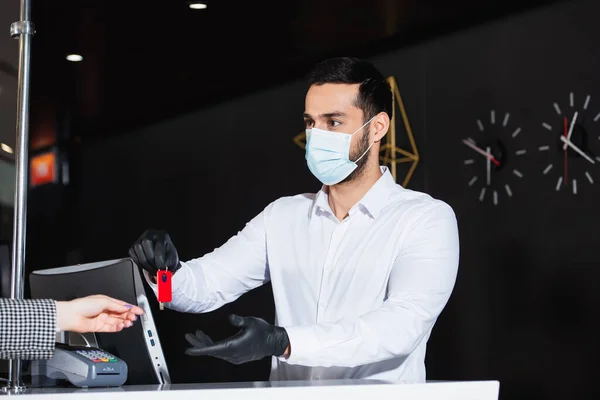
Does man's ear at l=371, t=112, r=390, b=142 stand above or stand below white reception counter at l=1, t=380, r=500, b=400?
above

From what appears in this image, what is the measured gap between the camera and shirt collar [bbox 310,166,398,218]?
2479 millimetres

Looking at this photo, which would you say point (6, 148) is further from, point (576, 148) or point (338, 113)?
point (576, 148)

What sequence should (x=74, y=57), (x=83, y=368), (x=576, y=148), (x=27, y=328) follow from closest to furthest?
(x=27, y=328)
(x=83, y=368)
(x=576, y=148)
(x=74, y=57)

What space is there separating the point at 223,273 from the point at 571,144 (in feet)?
7.52

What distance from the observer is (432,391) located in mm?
1723

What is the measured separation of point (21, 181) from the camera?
6.22 feet

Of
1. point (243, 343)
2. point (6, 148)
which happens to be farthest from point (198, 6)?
point (243, 343)

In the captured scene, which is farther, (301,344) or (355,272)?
(355,272)

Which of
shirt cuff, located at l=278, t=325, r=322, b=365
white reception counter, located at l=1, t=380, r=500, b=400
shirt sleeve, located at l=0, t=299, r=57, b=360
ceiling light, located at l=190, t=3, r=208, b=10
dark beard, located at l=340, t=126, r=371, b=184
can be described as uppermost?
ceiling light, located at l=190, t=3, r=208, b=10

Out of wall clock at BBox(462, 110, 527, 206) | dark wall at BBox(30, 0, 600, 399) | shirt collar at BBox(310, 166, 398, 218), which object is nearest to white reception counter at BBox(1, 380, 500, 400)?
shirt collar at BBox(310, 166, 398, 218)

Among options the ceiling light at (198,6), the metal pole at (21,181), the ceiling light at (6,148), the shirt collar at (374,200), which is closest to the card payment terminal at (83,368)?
the metal pole at (21,181)

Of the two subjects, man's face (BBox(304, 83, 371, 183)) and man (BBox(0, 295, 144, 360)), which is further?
man's face (BBox(304, 83, 371, 183))

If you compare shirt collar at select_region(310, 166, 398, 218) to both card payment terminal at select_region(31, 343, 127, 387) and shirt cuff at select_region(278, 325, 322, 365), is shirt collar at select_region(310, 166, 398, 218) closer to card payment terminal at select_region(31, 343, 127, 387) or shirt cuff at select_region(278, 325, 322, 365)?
shirt cuff at select_region(278, 325, 322, 365)

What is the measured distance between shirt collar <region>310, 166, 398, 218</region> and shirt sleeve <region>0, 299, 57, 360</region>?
3.60 ft
